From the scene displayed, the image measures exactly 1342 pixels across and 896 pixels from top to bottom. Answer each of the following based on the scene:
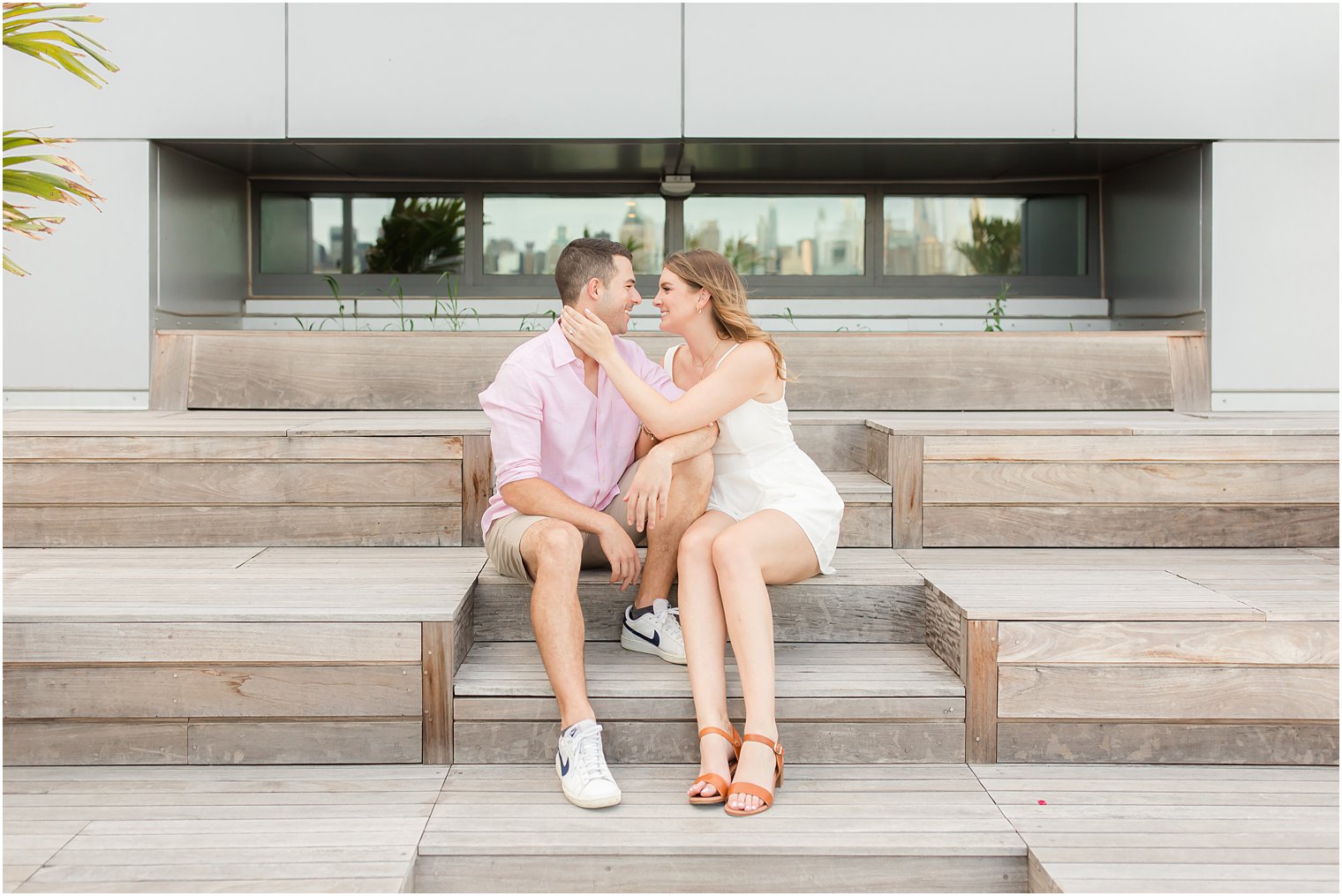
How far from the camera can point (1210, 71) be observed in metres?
3.79

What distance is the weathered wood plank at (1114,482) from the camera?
2877 mm

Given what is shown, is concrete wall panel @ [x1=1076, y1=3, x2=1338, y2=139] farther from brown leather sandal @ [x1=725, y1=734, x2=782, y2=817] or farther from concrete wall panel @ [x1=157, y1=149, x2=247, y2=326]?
concrete wall panel @ [x1=157, y1=149, x2=247, y2=326]

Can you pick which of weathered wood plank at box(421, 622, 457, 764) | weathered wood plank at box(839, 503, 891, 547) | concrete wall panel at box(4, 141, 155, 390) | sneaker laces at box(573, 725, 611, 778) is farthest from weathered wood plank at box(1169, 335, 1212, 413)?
concrete wall panel at box(4, 141, 155, 390)

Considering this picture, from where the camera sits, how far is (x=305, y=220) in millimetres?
4488

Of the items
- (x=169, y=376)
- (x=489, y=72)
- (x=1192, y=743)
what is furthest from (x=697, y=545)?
(x=169, y=376)

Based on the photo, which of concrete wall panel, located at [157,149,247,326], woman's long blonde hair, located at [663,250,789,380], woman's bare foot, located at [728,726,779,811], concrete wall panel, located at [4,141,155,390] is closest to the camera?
woman's bare foot, located at [728,726,779,811]

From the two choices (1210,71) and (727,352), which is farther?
(1210,71)

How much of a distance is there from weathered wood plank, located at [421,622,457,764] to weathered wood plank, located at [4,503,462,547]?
0.81 meters

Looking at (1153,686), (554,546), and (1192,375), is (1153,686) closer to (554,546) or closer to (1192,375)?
(554,546)

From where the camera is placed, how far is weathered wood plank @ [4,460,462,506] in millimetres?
2852

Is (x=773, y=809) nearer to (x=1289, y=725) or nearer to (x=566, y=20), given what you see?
(x=1289, y=725)

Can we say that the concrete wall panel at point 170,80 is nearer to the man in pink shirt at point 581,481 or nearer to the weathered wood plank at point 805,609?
the man in pink shirt at point 581,481

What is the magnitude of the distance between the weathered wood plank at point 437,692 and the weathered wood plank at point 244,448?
873 mm

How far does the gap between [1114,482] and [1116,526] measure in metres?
0.12
